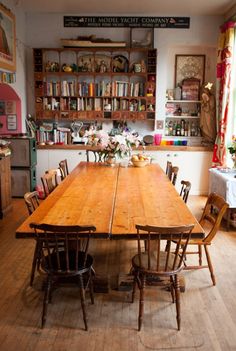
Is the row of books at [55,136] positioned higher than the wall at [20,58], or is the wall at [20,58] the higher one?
the wall at [20,58]

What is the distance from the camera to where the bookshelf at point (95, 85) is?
6.39 metres

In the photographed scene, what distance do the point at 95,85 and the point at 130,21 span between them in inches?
49.8

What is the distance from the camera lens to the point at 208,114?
6.48m

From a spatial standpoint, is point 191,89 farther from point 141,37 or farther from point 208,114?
point 141,37

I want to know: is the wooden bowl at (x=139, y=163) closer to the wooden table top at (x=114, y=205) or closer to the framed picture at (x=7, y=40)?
the wooden table top at (x=114, y=205)

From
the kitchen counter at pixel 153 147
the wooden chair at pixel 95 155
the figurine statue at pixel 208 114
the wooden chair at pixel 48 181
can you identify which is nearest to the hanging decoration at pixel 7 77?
the kitchen counter at pixel 153 147

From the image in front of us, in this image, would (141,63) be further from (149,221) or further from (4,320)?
(4,320)

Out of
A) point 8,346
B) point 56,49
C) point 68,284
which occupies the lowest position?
point 8,346

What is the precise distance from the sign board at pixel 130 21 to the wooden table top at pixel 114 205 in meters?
3.40

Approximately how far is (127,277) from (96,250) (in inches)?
35.5

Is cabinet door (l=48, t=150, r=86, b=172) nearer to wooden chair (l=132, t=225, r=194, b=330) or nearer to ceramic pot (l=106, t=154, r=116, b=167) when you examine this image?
ceramic pot (l=106, t=154, r=116, b=167)

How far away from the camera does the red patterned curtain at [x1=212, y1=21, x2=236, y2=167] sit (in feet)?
18.4

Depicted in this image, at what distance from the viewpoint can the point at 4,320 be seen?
2658 millimetres

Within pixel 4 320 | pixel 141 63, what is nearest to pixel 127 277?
pixel 4 320
